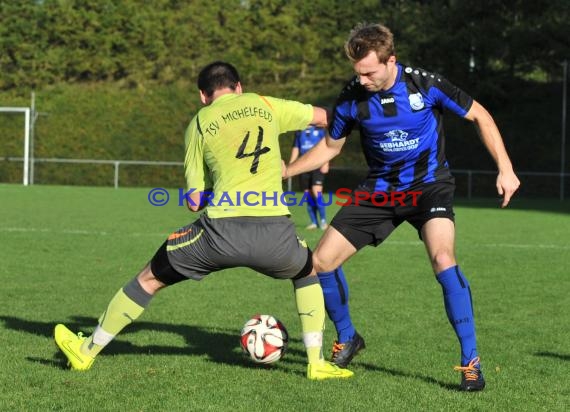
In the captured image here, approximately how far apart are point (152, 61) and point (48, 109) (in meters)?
5.28

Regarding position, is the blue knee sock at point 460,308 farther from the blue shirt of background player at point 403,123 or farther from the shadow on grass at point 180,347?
the shadow on grass at point 180,347

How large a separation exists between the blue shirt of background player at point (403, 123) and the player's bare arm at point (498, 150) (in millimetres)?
84

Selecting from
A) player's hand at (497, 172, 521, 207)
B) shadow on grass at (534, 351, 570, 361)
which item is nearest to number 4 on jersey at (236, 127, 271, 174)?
player's hand at (497, 172, 521, 207)

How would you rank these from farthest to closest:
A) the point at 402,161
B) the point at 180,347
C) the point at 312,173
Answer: the point at 312,173, the point at 180,347, the point at 402,161

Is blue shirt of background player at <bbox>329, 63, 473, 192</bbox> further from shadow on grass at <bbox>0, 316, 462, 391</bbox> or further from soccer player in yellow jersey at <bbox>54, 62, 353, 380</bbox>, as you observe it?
shadow on grass at <bbox>0, 316, 462, 391</bbox>

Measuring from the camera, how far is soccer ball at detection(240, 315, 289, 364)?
5.73 metres

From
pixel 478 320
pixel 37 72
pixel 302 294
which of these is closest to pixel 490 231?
pixel 478 320

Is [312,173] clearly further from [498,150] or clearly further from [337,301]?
[498,150]

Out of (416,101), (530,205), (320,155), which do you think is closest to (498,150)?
(416,101)

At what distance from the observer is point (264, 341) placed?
18.9 feet

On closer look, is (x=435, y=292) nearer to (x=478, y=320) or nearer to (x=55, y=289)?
(x=478, y=320)


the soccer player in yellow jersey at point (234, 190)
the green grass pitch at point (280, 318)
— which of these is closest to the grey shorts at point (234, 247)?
the soccer player in yellow jersey at point (234, 190)

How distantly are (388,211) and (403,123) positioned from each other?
22.2 inches

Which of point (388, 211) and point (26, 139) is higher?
point (26, 139)
